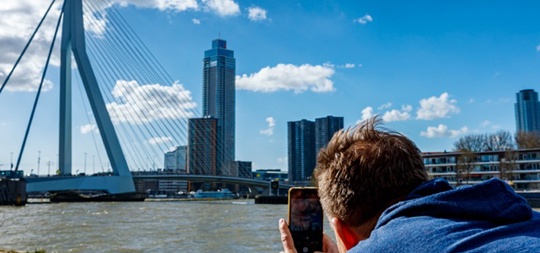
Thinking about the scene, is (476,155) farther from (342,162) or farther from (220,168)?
(342,162)

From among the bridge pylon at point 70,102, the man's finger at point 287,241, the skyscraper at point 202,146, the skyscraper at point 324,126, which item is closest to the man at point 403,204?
the man's finger at point 287,241

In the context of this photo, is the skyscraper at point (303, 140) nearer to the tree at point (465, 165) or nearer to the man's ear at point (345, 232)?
the tree at point (465, 165)

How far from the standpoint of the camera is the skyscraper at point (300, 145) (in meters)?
108

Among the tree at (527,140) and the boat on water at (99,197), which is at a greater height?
the tree at (527,140)

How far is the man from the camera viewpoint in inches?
39.9

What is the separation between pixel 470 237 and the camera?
3.26ft

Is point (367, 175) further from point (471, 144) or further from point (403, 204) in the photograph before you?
point (471, 144)

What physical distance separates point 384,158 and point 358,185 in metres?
0.08

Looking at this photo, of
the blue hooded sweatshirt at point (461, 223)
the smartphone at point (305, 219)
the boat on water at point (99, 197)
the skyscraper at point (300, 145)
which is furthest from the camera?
the skyscraper at point (300, 145)

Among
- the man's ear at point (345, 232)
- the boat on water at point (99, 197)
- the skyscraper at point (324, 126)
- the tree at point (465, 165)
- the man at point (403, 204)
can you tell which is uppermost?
the skyscraper at point (324, 126)

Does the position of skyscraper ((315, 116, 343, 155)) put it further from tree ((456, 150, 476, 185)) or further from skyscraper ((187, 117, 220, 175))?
tree ((456, 150, 476, 185))

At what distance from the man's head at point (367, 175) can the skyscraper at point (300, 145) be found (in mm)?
101205

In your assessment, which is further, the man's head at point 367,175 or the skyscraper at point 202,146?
the skyscraper at point 202,146

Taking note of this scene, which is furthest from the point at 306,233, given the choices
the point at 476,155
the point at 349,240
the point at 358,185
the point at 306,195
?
the point at 476,155
